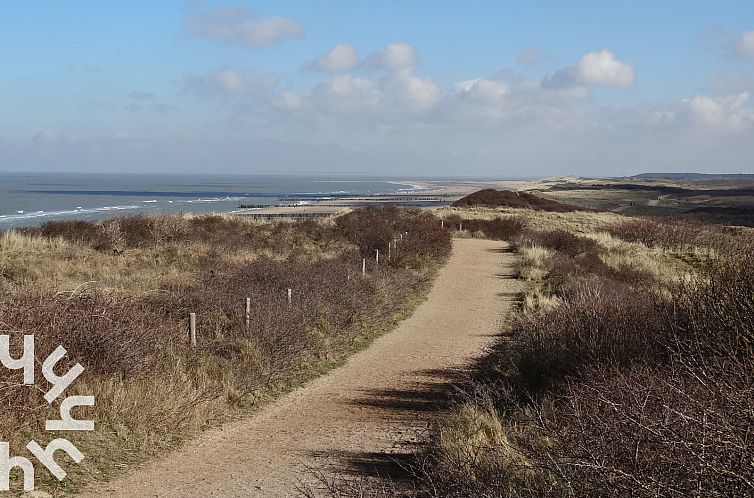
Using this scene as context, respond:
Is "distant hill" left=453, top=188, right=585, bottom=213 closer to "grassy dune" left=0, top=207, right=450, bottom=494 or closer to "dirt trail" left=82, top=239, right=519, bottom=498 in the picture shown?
"grassy dune" left=0, top=207, right=450, bottom=494

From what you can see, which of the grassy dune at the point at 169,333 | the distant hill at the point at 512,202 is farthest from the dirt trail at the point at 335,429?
the distant hill at the point at 512,202

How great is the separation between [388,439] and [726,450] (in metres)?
5.10

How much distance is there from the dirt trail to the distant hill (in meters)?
57.2

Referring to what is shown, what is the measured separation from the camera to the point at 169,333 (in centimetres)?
1087

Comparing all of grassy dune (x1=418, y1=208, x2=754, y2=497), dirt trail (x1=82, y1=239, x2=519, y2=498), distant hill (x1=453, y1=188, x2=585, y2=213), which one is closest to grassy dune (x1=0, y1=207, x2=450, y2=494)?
dirt trail (x1=82, y1=239, x2=519, y2=498)

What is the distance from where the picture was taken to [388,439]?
325 inches

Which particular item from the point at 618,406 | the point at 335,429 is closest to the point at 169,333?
the point at 335,429

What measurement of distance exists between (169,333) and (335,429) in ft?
11.2

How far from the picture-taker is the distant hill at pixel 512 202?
236ft

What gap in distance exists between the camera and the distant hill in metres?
72.0

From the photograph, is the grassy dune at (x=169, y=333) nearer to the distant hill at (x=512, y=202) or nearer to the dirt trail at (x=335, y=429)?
the dirt trail at (x=335, y=429)

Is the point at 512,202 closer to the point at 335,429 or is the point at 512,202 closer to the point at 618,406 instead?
the point at 335,429

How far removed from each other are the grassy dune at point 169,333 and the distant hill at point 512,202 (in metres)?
48.5

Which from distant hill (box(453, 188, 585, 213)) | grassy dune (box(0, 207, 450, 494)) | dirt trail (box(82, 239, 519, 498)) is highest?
distant hill (box(453, 188, 585, 213))
